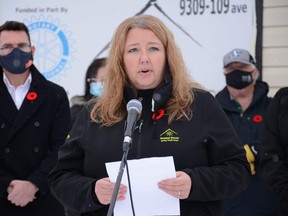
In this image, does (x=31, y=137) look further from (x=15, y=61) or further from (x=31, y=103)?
(x=15, y=61)

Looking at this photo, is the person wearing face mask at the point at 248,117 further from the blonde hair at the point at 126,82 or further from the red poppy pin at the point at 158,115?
the red poppy pin at the point at 158,115

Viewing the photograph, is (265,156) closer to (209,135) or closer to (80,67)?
(209,135)

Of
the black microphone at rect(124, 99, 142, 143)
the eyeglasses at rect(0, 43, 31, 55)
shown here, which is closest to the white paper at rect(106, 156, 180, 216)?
the black microphone at rect(124, 99, 142, 143)

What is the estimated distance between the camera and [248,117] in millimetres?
4828

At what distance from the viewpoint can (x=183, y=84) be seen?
300 centimetres

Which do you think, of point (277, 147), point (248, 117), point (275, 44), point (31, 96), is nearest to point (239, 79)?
point (248, 117)

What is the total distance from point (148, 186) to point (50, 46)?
4500 mm

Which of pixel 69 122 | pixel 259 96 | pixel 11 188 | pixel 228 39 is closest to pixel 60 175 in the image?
pixel 11 188

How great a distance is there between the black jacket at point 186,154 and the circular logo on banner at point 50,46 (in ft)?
12.9

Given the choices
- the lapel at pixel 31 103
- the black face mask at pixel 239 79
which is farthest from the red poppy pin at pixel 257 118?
the lapel at pixel 31 103

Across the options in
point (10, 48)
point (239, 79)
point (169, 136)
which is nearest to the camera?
point (169, 136)

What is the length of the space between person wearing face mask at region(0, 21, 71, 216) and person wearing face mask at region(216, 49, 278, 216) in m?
1.44

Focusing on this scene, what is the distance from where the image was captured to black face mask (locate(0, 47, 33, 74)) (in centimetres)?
433

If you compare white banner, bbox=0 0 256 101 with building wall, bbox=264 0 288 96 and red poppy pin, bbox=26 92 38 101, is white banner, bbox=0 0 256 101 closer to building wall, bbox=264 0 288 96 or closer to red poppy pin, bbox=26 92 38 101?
building wall, bbox=264 0 288 96
